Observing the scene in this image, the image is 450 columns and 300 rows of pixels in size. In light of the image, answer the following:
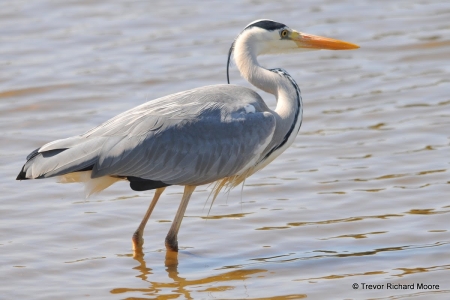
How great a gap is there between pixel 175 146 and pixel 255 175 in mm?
1953

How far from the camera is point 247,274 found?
6.79m

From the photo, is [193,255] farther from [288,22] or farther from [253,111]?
[288,22]

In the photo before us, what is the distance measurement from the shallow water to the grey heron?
1.96 feet

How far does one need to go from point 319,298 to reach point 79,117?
17.0 feet

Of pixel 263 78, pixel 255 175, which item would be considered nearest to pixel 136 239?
pixel 263 78

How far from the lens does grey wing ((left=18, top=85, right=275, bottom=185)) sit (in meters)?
7.16

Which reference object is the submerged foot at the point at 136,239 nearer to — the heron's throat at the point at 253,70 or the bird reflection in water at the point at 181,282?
the bird reflection in water at the point at 181,282

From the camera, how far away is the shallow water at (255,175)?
22.3 ft

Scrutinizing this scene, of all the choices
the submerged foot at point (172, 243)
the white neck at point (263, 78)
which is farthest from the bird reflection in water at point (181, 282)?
the white neck at point (263, 78)

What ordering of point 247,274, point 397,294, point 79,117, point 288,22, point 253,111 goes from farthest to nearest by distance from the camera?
point 288,22 → point 79,117 → point 253,111 → point 247,274 → point 397,294

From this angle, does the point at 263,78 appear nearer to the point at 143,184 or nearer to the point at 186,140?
the point at 186,140

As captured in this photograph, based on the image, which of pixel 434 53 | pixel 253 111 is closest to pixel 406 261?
pixel 253 111

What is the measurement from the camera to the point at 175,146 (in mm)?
7270

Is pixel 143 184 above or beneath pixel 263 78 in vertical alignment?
beneath
